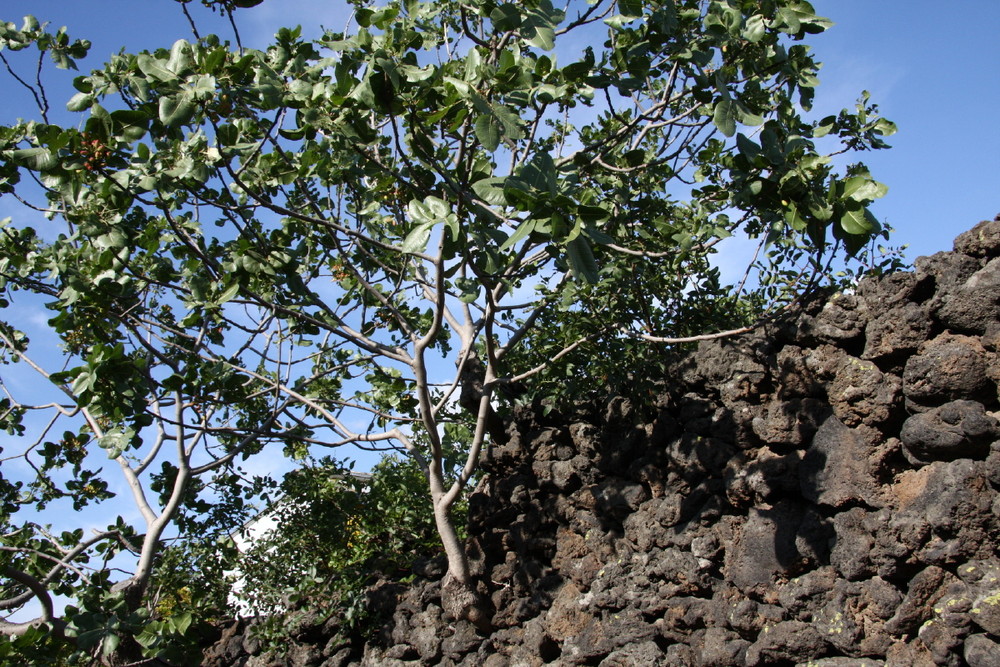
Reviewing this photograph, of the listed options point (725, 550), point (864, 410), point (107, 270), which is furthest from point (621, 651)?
point (107, 270)

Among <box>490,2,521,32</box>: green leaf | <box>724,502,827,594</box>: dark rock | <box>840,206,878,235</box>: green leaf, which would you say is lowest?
<box>724,502,827,594</box>: dark rock

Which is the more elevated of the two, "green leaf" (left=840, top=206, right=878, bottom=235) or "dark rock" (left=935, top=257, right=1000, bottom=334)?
"green leaf" (left=840, top=206, right=878, bottom=235)

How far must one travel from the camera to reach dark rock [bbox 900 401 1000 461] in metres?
3.77

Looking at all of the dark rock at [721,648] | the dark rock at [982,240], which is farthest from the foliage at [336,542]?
the dark rock at [982,240]

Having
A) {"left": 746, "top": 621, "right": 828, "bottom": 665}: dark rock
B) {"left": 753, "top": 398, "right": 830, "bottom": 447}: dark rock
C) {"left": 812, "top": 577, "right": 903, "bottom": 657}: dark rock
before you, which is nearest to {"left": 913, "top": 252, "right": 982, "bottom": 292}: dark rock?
{"left": 753, "top": 398, "right": 830, "bottom": 447}: dark rock

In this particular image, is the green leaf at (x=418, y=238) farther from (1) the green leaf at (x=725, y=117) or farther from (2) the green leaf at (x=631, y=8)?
(2) the green leaf at (x=631, y=8)

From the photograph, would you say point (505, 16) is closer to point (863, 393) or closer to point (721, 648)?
point (863, 393)

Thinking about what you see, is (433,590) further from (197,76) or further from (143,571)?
(197,76)

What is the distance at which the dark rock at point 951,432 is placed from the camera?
377cm

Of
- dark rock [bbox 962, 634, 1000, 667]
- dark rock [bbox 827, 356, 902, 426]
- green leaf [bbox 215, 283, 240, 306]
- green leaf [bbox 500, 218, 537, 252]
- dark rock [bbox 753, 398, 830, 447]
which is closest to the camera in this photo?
green leaf [bbox 500, 218, 537, 252]

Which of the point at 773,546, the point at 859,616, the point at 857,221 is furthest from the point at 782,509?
the point at 857,221

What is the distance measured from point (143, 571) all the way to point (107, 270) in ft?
11.2

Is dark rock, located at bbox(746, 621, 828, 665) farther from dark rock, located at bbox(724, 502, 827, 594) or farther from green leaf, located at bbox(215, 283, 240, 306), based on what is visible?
green leaf, located at bbox(215, 283, 240, 306)

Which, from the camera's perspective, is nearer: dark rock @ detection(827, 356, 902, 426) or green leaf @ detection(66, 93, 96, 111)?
dark rock @ detection(827, 356, 902, 426)
